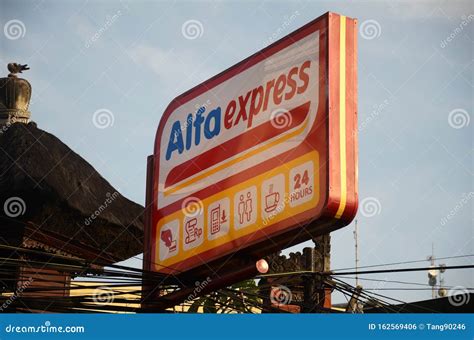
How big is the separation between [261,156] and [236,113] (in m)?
0.83

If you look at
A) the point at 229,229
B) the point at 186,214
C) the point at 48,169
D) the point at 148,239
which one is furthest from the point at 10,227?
the point at 229,229

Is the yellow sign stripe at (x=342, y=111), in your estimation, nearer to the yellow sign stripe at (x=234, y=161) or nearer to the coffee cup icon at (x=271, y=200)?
the yellow sign stripe at (x=234, y=161)

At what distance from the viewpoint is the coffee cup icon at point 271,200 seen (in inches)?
411

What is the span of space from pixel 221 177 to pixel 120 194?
6.32 metres

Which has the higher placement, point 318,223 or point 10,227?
point 10,227

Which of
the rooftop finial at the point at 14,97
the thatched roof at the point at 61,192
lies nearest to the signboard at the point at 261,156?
the thatched roof at the point at 61,192

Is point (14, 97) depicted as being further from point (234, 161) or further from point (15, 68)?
point (234, 161)

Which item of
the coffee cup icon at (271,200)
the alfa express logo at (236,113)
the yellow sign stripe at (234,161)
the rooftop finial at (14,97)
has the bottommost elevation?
the coffee cup icon at (271,200)

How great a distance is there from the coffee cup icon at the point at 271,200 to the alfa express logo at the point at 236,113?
29.2 inches

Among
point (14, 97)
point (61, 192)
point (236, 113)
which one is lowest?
point (236, 113)

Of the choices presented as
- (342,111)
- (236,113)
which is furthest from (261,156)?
(342,111)

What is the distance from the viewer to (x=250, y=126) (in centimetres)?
1109

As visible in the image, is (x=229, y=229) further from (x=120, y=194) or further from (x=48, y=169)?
(x=120, y=194)

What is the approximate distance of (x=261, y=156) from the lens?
10.8 meters
